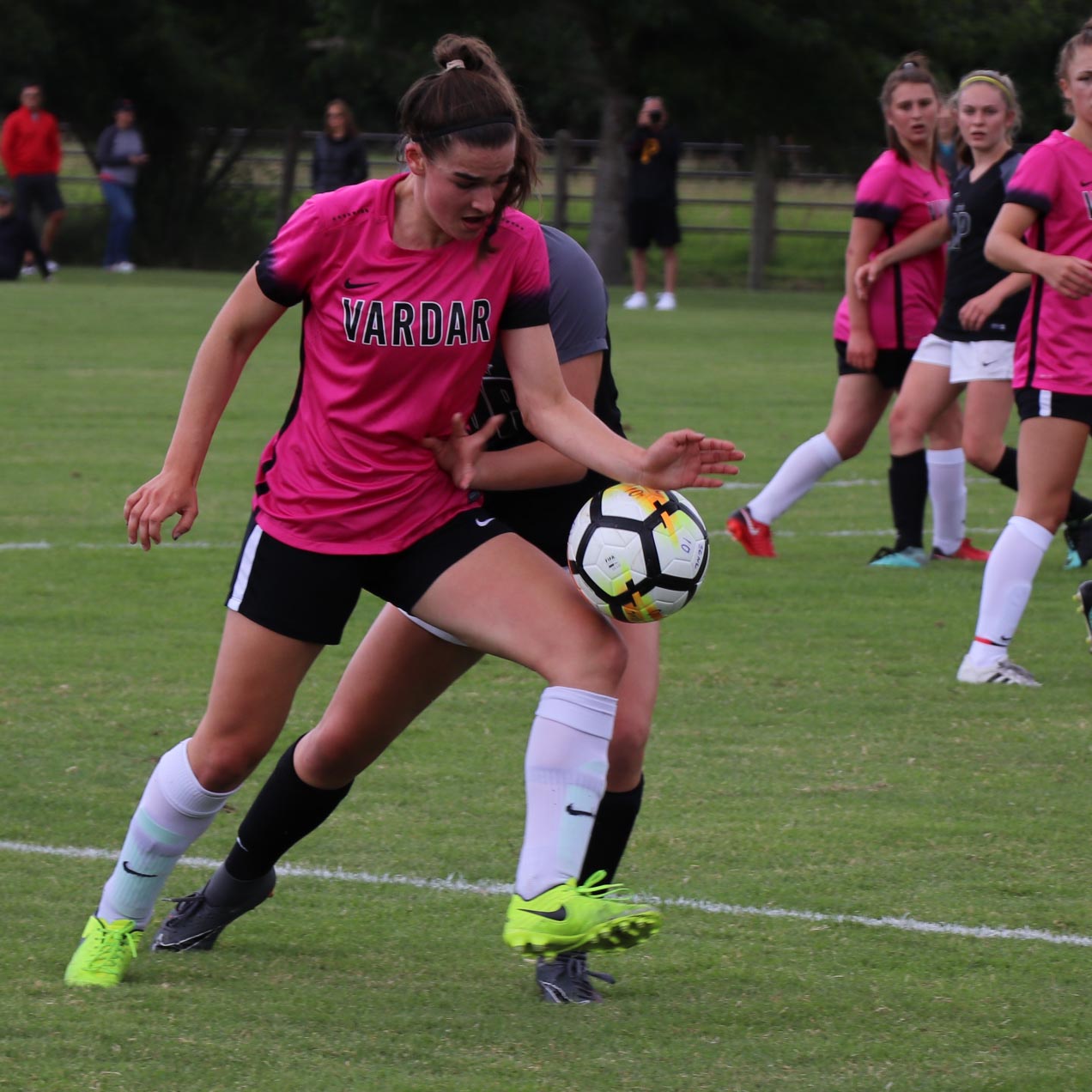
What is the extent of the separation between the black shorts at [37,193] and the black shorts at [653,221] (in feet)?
26.1

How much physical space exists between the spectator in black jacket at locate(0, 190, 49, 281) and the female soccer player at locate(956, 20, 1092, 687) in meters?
19.1

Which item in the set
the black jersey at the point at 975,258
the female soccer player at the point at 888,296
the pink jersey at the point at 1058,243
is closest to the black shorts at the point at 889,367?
the female soccer player at the point at 888,296

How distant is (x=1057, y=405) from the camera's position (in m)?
6.23

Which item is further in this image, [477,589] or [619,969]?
[619,969]

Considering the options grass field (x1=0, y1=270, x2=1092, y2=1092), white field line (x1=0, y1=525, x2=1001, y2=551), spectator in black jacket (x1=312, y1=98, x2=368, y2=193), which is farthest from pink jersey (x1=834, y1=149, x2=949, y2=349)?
spectator in black jacket (x1=312, y1=98, x2=368, y2=193)

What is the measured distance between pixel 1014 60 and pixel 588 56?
6.95 meters

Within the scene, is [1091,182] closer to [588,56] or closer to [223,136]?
[588,56]

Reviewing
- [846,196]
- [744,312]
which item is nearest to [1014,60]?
[846,196]

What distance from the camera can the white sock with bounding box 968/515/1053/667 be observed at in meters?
6.49

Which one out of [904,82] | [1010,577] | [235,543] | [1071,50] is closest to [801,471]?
[904,82]

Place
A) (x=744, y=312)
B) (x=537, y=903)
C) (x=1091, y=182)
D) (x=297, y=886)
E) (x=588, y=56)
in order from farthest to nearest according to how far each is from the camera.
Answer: (x=588, y=56), (x=744, y=312), (x=1091, y=182), (x=297, y=886), (x=537, y=903)

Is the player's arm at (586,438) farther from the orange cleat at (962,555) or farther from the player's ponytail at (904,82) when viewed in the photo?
the orange cleat at (962,555)

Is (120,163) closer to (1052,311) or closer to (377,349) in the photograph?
(1052,311)

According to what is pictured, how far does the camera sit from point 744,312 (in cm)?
2383
